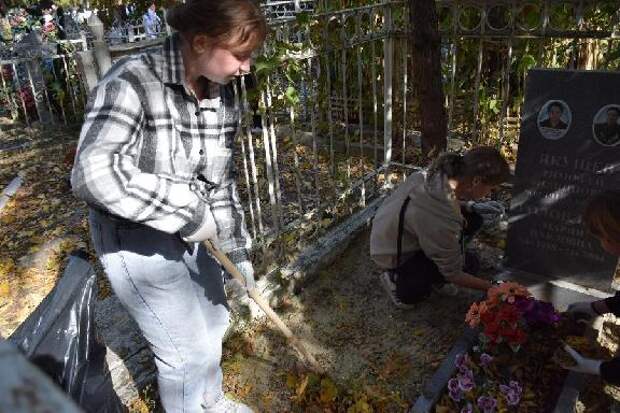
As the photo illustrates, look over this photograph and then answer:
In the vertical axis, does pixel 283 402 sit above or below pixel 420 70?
below

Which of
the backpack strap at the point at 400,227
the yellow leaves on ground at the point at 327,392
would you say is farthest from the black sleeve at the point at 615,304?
the yellow leaves on ground at the point at 327,392

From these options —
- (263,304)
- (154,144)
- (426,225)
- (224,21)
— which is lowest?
(263,304)

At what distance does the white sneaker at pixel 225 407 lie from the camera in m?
2.31

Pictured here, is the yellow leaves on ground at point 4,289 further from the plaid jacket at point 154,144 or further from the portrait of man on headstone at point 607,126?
the portrait of man on headstone at point 607,126

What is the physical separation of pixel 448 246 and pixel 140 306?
1.70 metres

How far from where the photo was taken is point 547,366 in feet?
8.30

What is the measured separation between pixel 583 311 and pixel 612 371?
0.67m

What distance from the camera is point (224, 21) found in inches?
60.5

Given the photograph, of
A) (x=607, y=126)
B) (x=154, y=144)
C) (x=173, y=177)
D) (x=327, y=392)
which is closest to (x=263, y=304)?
(x=327, y=392)

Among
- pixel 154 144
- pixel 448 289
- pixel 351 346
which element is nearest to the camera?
pixel 154 144

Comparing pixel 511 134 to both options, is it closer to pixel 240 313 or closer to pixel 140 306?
pixel 240 313

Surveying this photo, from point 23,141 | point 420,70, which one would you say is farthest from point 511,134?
point 23,141

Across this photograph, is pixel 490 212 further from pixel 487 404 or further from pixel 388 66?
pixel 487 404

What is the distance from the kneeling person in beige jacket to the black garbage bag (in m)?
1.74
